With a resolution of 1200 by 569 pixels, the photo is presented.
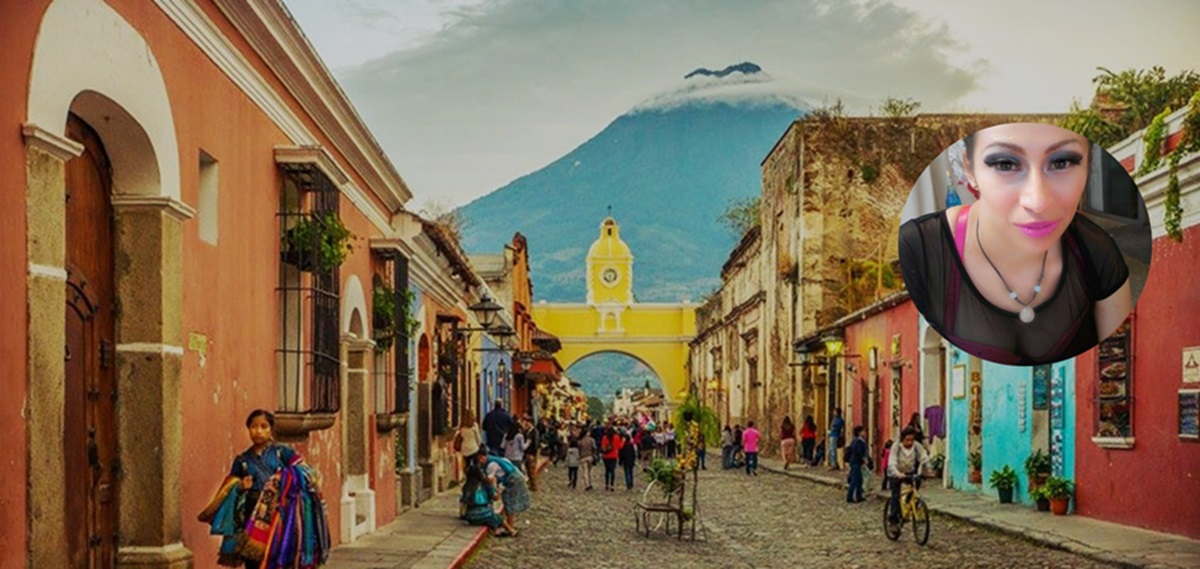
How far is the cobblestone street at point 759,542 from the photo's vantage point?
14.1 m

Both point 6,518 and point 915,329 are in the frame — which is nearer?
point 6,518

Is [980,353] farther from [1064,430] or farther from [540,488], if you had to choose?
[540,488]

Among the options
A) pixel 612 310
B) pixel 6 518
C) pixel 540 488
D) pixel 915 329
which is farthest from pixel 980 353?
pixel 612 310

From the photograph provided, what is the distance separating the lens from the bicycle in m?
15.7

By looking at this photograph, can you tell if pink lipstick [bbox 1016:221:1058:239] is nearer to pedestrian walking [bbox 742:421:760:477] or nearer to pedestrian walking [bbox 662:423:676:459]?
pedestrian walking [bbox 742:421:760:477]

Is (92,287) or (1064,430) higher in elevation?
(92,287)

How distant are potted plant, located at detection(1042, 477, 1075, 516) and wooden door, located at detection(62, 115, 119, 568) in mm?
12525

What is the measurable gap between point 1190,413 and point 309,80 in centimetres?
848

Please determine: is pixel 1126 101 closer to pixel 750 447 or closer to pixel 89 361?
pixel 750 447

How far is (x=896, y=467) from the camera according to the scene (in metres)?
16.1

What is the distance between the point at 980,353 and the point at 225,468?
4.53m

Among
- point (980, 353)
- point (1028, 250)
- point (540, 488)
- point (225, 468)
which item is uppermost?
point (1028, 250)

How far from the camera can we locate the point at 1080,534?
15352mm

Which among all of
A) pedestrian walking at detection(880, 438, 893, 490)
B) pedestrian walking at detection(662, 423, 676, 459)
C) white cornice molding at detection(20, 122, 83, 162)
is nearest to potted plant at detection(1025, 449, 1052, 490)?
pedestrian walking at detection(880, 438, 893, 490)
